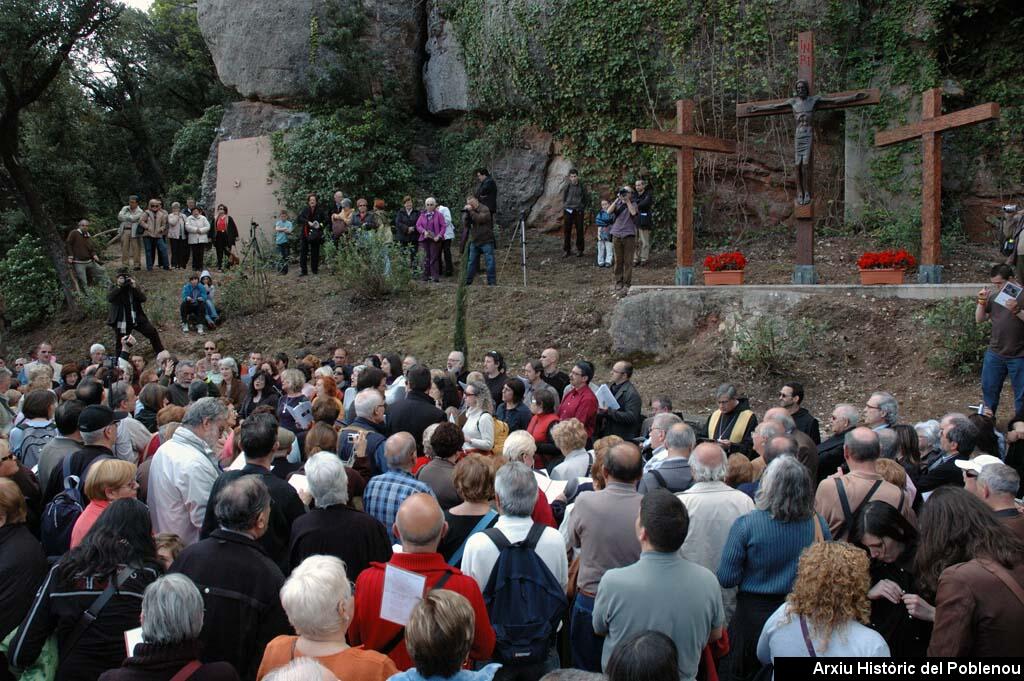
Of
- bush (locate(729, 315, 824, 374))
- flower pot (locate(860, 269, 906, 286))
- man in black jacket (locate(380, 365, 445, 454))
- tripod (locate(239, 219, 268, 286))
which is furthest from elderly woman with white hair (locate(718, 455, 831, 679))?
tripod (locate(239, 219, 268, 286))

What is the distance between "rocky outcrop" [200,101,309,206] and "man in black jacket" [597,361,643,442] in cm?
1509

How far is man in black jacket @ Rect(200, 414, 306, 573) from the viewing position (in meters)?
4.52

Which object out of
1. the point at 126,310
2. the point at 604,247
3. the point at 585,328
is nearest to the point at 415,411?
the point at 585,328

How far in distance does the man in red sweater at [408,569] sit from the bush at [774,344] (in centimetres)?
844

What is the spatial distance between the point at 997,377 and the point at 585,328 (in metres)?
6.16

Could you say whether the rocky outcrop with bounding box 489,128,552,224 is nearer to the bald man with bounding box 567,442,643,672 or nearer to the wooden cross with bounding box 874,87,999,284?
the wooden cross with bounding box 874,87,999,284

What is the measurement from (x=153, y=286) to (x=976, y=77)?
54.3ft

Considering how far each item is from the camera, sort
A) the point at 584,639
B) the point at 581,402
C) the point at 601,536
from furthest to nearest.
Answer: the point at 581,402, the point at 601,536, the point at 584,639

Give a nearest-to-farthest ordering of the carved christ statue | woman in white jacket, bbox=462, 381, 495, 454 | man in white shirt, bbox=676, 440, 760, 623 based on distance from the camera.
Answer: man in white shirt, bbox=676, 440, 760, 623 < woman in white jacket, bbox=462, 381, 495, 454 < the carved christ statue

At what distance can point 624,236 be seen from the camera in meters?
14.5

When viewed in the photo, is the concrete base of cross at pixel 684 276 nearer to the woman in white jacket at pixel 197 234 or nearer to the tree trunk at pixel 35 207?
the woman in white jacket at pixel 197 234

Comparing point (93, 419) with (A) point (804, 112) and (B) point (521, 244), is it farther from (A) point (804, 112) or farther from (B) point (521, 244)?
(B) point (521, 244)

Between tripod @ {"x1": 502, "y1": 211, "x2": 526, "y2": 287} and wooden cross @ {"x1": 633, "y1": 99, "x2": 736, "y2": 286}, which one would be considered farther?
tripod @ {"x1": 502, "y1": 211, "x2": 526, "y2": 287}

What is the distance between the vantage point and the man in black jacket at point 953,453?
212 inches
